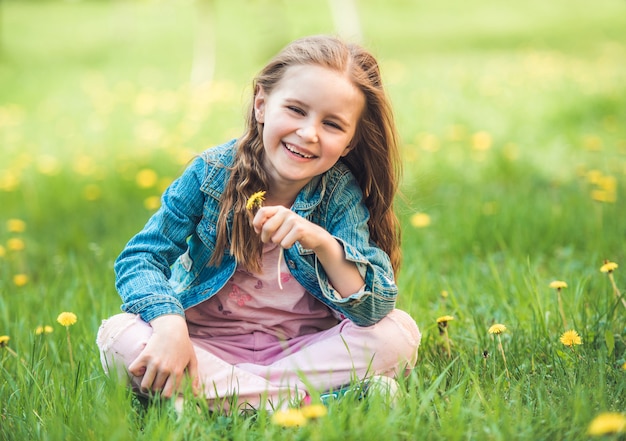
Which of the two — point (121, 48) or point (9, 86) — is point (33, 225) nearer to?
point (9, 86)

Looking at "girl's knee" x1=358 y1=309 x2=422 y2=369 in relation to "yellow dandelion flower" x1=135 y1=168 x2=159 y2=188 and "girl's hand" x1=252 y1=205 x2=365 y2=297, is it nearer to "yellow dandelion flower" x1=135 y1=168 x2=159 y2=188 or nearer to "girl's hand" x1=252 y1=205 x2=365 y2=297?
"girl's hand" x1=252 y1=205 x2=365 y2=297

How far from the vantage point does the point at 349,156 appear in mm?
2049

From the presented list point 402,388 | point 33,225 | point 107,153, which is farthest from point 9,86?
point 402,388

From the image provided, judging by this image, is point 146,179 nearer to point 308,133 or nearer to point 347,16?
point 308,133

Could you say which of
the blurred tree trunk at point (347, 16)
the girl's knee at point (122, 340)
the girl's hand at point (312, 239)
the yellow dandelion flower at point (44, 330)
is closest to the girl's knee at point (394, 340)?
the girl's hand at point (312, 239)

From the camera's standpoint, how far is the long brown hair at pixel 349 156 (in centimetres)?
187

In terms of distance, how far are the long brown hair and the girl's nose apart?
17cm

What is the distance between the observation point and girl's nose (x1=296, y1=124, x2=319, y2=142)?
5.79ft

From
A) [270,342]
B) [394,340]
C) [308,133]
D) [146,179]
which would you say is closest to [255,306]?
[270,342]

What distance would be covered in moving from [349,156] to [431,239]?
1082mm

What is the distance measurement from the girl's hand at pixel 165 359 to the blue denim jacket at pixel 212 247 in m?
0.07

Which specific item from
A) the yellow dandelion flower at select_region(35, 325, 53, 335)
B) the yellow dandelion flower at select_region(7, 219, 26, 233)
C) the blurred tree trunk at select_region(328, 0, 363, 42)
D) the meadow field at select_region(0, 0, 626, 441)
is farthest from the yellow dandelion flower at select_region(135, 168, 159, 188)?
the blurred tree trunk at select_region(328, 0, 363, 42)

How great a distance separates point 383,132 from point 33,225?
2.18m

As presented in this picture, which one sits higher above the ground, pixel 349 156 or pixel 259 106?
pixel 259 106
